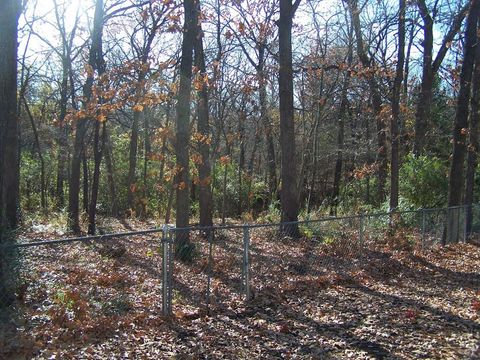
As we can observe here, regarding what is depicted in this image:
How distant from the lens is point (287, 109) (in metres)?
14.3

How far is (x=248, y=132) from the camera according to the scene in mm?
33906

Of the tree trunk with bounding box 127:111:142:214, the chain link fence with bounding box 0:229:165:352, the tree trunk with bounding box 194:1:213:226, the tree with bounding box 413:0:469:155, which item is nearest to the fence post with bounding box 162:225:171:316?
the chain link fence with bounding box 0:229:165:352

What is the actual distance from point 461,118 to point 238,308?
10.2m

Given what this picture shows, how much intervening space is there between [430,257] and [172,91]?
795cm

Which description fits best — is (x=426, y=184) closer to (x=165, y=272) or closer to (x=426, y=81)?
(x=426, y=81)

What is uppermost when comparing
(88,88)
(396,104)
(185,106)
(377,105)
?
(377,105)

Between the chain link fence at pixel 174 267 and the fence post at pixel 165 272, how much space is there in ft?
0.05

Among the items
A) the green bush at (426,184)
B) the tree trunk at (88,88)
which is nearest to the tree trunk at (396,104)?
the green bush at (426,184)

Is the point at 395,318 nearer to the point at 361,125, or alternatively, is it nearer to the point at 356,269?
the point at 356,269

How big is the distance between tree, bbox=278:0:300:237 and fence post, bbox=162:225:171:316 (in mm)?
7538

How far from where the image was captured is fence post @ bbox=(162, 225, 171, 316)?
679cm

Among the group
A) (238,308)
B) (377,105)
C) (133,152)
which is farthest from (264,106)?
(238,308)

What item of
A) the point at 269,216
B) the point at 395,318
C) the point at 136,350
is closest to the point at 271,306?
the point at 395,318

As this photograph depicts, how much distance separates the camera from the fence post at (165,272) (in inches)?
267
